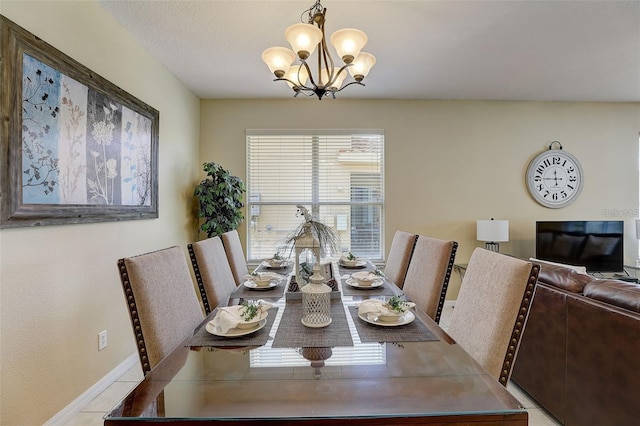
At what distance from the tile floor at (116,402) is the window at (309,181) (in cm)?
194

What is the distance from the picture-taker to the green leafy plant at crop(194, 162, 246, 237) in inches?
135

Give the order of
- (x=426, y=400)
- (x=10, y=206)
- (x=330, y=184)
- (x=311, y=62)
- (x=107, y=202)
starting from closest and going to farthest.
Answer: (x=426, y=400) → (x=10, y=206) → (x=107, y=202) → (x=311, y=62) → (x=330, y=184)

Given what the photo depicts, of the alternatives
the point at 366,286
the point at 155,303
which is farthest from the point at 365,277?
the point at 155,303

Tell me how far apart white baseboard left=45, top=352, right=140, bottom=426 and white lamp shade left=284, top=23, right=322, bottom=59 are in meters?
2.50

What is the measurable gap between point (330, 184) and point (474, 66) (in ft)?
6.63

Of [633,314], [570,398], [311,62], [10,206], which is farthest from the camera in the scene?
[311,62]

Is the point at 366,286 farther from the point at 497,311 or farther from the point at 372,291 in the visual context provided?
the point at 497,311

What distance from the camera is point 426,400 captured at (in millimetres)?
832

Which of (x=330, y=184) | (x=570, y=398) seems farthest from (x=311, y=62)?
(x=570, y=398)

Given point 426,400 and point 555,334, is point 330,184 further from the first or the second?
point 426,400

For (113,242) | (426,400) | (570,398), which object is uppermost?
(113,242)

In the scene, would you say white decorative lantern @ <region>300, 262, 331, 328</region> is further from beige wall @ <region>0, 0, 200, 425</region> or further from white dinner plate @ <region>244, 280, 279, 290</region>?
beige wall @ <region>0, 0, 200, 425</region>

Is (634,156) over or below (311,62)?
below

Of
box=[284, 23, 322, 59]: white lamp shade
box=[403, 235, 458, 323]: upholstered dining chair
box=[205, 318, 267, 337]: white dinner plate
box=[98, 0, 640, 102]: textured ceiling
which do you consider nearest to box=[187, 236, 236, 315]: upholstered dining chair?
box=[205, 318, 267, 337]: white dinner plate
